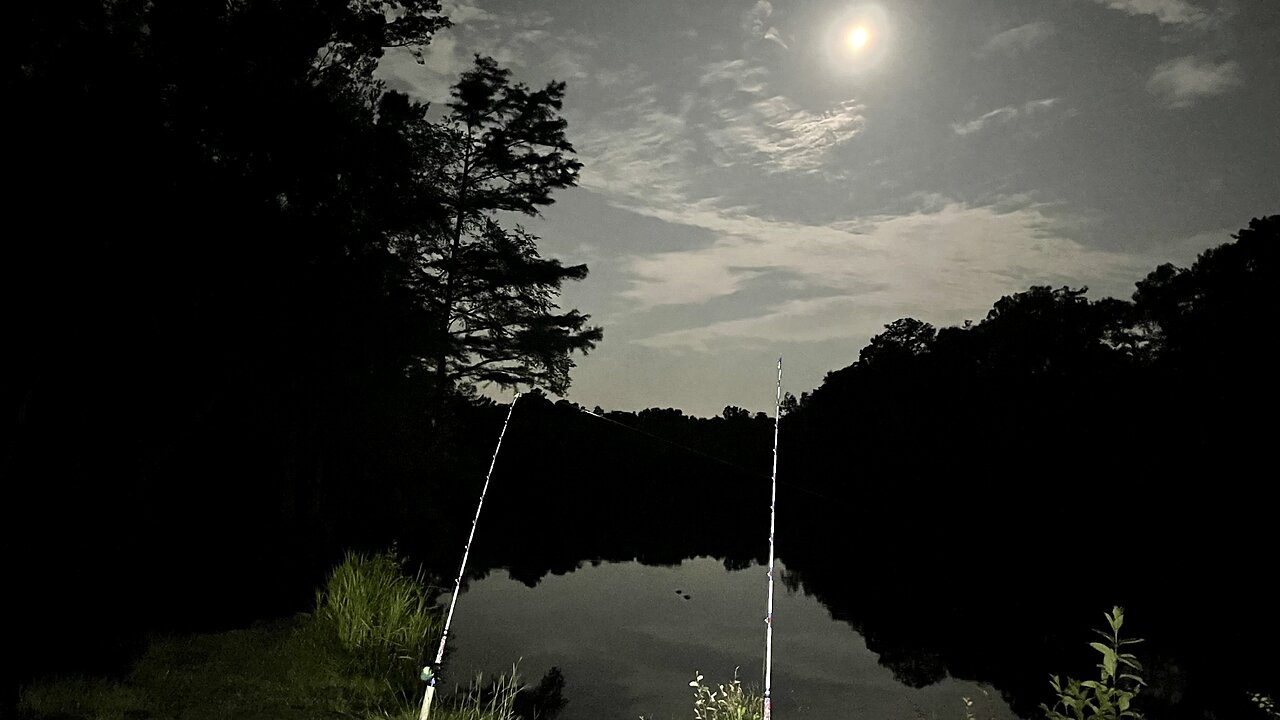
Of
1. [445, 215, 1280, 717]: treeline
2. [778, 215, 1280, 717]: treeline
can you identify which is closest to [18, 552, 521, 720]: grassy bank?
[445, 215, 1280, 717]: treeline

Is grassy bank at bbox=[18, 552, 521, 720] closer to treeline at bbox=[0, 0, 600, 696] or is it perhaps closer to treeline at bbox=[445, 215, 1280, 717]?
treeline at bbox=[0, 0, 600, 696]

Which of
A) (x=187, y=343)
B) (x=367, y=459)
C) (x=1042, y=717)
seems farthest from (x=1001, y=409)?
(x=187, y=343)

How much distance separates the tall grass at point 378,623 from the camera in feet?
28.9

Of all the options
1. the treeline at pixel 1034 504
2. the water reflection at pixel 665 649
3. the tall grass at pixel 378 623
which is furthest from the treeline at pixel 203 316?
the treeline at pixel 1034 504

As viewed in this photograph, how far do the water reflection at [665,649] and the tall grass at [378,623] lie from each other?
2091mm

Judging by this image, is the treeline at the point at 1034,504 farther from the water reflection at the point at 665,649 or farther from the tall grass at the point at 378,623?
the tall grass at the point at 378,623

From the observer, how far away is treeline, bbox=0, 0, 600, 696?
7.99 m

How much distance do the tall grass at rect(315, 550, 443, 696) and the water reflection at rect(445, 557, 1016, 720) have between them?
2.09 meters

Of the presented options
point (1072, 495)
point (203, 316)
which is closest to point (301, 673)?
point (203, 316)

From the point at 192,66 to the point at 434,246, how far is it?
12.8 metres

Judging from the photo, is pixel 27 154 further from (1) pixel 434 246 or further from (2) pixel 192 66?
(1) pixel 434 246

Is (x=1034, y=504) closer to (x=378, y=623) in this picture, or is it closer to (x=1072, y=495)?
(x=1072, y=495)

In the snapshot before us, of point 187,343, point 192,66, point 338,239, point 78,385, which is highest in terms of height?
point 192,66

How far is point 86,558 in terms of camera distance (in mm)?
8406
